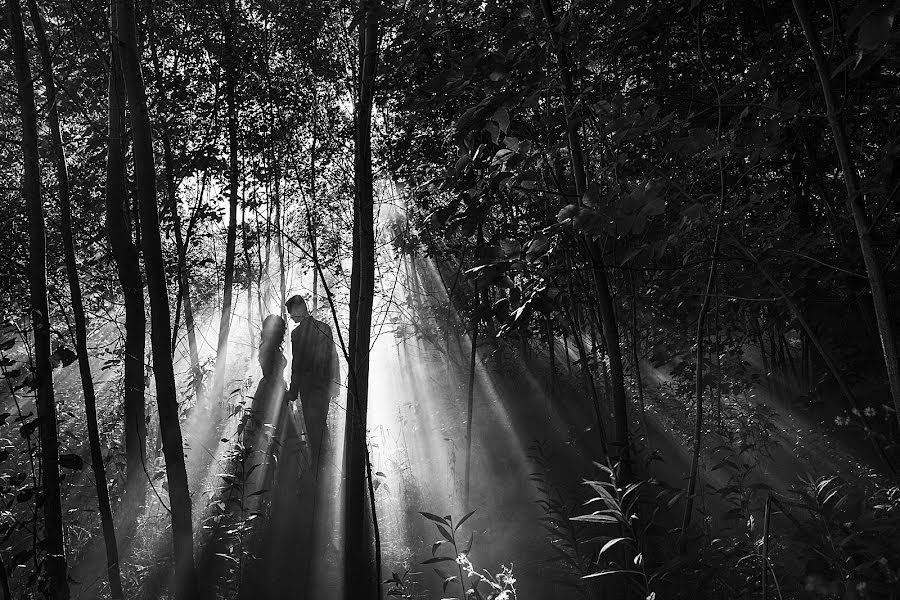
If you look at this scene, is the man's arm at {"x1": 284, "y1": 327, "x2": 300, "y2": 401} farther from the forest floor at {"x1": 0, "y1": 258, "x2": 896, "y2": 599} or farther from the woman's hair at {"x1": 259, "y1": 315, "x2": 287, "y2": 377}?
the forest floor at {"x1": 0, "y1": 258, "x2": 896, "y2": 599}

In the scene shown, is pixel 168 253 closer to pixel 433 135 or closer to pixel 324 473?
pixel 324 473

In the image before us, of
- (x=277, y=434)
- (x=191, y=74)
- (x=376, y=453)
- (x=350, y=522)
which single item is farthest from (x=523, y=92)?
(x=376, y=453)

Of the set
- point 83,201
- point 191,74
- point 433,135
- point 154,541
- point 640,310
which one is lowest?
point 154,541

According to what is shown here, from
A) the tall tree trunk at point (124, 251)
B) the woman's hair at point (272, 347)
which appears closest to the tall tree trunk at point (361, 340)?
the tall tree trunk at point (124, 251)

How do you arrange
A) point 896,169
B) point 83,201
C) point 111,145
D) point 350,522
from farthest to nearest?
point 83,201 → point 111,145 → point 350,522 → point 896,169

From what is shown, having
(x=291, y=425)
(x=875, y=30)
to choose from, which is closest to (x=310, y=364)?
(x=291, y=425)

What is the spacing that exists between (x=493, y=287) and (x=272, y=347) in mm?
2849

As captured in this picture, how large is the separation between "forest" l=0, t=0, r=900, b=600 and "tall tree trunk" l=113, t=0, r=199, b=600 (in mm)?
16

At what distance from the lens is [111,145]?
498 centimetres

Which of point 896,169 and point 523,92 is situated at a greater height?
point 523,92

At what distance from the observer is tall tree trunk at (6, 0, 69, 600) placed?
9.32 feet

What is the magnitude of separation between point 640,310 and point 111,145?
18.5ft

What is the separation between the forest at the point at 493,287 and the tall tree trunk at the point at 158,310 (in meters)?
0.02

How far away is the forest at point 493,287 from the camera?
69.4 inches
